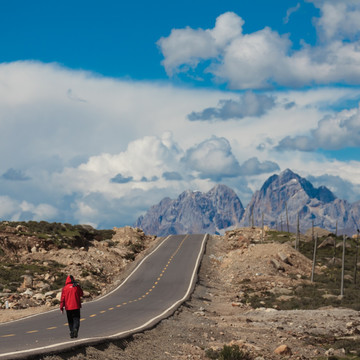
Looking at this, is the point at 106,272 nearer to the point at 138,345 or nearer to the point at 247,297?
the point at 247,297

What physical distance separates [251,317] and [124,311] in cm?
885

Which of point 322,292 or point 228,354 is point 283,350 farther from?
point 322,292

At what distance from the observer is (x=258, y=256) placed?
70.7 m

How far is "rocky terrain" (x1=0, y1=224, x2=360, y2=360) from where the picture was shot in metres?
23.9

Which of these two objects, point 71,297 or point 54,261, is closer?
point 71,297

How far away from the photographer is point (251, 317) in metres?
37.5

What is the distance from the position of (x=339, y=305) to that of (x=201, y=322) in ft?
58.9

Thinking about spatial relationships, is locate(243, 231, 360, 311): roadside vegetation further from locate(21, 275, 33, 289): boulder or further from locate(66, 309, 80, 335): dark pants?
locate(66, 309, 80, 335): dark pants

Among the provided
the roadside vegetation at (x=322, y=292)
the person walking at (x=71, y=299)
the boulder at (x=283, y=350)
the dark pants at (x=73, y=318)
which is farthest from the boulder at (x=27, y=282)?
the person walking at (x=71, y=299)

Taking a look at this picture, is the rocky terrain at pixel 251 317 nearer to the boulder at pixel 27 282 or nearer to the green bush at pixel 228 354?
the green bush at pixel 228 354

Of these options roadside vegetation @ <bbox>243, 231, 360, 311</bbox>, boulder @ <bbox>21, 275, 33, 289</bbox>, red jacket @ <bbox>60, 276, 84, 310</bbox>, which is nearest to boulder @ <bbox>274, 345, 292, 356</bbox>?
red jacket @ <bbox>60, 276, 84, 310</bbox>

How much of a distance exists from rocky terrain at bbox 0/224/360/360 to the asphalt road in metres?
0.94

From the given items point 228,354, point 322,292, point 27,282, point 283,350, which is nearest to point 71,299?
point 228,354

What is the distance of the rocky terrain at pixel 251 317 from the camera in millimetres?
23900
